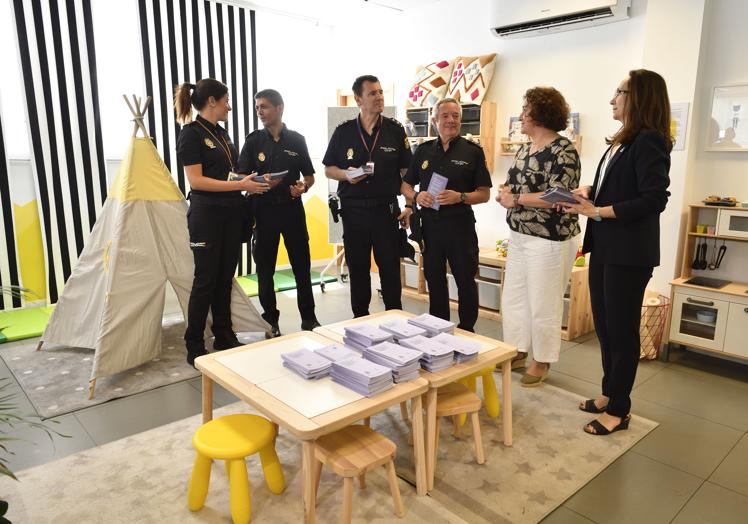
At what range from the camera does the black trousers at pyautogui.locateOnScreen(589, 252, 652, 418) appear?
2.33 metres

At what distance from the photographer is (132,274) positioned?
3.28 m

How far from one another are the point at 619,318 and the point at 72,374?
3106mm

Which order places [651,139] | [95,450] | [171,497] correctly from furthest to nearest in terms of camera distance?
[95,450]
[651,139]
[171,497]

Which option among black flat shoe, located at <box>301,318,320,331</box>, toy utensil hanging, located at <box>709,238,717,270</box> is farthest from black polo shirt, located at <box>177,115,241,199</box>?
toy utensil hanging, located at <box>709,238,717,270</box>

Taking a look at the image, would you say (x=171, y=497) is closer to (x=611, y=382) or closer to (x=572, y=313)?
(x=611, y=382)

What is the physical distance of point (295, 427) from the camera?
5.06 feet

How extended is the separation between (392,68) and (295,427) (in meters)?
4.79

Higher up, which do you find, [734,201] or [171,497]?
[734,201]

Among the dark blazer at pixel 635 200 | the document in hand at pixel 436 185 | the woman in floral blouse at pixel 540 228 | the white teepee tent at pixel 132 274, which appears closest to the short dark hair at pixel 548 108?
the woman in floral blouse at pixel 540 228

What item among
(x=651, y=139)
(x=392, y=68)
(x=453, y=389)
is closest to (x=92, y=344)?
(x=453, y=389)

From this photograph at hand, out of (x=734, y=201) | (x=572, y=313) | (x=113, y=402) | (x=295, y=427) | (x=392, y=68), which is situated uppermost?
(x=392, y=68)

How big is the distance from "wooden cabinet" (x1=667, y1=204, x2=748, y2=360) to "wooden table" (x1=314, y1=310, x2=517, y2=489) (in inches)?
68.4

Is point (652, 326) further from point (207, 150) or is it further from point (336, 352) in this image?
point (207, 150)

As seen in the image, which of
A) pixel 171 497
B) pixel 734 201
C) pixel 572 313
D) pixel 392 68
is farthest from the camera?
pixel 392 68
